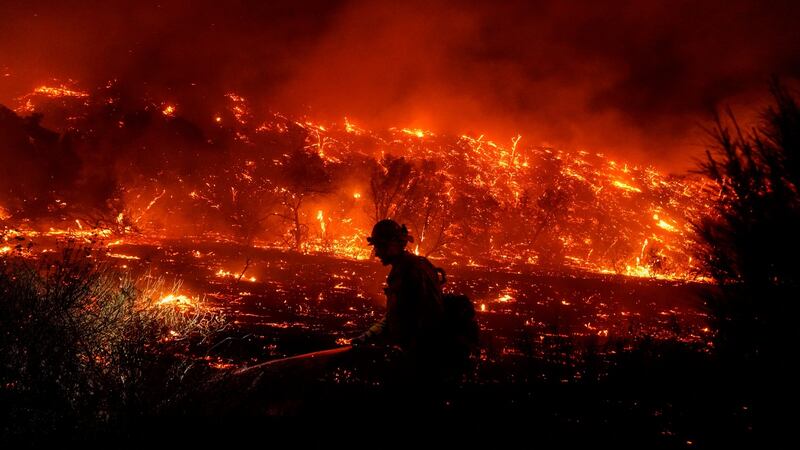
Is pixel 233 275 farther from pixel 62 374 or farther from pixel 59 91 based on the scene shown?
pixel 59 91

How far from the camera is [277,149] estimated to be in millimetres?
70375

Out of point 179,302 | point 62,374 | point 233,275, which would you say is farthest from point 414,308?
point 233,275

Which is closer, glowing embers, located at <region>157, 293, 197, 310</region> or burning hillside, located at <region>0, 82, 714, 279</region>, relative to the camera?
glowing embers, located at <region>157, 293, 197, 310</region>

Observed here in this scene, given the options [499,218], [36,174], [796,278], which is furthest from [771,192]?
[499,218]

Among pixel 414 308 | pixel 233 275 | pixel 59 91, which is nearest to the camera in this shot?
pixel 414 308

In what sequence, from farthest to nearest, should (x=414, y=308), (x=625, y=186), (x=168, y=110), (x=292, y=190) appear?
(x=625, y=186) < (x=168, y=110) < (x=292, y=190) < (x=414, y=308)

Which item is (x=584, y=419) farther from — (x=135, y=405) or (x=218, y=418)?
(x=135, y=405)

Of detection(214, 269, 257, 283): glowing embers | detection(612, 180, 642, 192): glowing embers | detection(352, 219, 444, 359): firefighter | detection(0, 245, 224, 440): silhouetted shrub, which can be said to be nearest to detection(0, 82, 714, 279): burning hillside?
detection(612, 180, 642, 192): glowing embers

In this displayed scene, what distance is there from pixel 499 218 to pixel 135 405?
7277 cm

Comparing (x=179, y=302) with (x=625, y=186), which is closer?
(x=179, y=302)

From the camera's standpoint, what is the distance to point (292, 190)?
178 feet

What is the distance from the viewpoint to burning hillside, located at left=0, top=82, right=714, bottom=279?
30.1 meters

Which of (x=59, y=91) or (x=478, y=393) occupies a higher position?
(x=59, y=91)

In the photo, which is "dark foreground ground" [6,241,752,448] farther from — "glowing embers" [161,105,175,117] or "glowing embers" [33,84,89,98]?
"glowing embers" [33,84,89,98]
